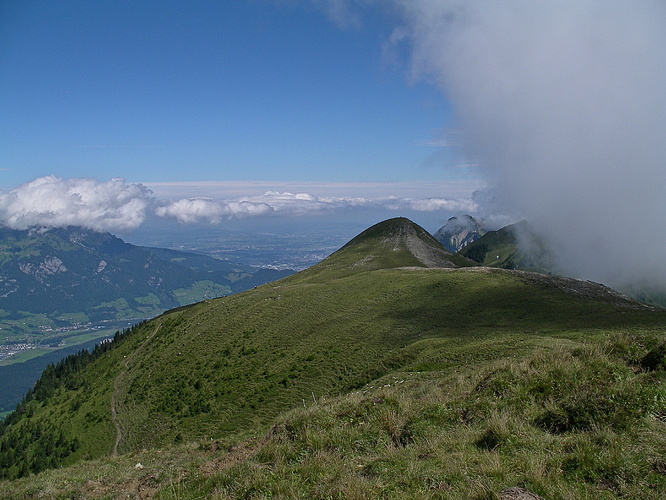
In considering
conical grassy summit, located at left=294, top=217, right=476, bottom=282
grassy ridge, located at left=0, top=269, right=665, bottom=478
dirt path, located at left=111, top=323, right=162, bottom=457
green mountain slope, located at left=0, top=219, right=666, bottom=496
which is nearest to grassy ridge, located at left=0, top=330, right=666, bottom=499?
green mountain slope, located at left=0, top=219, right=666, bottom=496

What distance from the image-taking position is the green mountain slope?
29.2m

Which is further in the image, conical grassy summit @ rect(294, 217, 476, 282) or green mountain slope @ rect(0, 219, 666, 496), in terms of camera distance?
conical grassy summit @ rect(294, 217, 476, 282)

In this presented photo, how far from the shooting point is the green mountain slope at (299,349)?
29156 mm

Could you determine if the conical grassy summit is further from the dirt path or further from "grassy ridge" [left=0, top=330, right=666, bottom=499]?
"grassy ridge" [left=0, top=330, right=666, bottom=499]

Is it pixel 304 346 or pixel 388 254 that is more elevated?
pixel 388 254

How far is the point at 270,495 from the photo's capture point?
7.07 metres

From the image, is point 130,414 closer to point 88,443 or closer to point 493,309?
point 88,443

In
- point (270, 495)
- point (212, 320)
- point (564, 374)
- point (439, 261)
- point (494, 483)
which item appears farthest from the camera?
point (439, 261)

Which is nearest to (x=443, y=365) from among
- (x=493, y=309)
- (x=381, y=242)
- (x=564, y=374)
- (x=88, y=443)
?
(x=564, y=374)

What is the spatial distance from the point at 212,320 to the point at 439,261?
63.2m

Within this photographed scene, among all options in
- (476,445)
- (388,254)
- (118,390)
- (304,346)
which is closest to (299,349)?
(304,346)

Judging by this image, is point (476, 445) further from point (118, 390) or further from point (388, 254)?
point (388, 254)

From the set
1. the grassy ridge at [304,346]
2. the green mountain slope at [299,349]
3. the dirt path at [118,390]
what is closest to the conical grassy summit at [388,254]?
the green mountain slope at [299,349]

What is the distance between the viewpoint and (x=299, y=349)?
3825 centimetres
